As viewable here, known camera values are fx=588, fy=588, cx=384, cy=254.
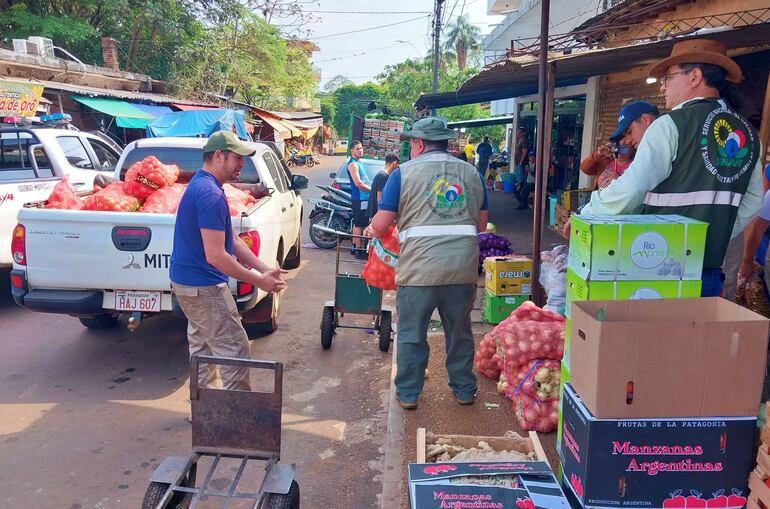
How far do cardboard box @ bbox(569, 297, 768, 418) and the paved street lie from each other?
1.83 meters

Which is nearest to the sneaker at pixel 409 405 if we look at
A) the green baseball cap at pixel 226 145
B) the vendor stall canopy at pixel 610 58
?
the green baseball cap at pixel 226 145

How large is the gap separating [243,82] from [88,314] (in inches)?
972

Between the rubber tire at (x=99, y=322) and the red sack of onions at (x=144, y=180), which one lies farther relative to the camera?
the rubber tire at (x=99, y=322)

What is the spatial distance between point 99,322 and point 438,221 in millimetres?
4160

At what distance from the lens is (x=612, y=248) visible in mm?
2746

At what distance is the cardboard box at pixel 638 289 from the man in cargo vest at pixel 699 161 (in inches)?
14.8

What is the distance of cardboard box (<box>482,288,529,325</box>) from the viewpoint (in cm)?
572

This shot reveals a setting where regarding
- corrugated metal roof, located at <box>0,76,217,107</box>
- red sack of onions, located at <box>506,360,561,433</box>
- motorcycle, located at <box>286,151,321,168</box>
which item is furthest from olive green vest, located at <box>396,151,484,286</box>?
motorcycle, located at <box>286,151,321,168</box>

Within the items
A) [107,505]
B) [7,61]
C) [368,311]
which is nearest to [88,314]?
[107,505]

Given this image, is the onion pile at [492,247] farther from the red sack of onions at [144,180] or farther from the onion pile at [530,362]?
the red sack of onions at [144,180]

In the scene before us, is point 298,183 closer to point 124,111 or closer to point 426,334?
point 426,334

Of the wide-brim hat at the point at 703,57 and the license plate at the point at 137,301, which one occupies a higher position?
the wide-brim hat at the point at 703,57

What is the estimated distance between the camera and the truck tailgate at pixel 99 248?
15.0 ft

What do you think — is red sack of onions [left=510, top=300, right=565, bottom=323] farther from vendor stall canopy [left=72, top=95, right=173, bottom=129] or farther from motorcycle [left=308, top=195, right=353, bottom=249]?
vendor stall canopy [left=72, top=95, right=173, bottom=129]
